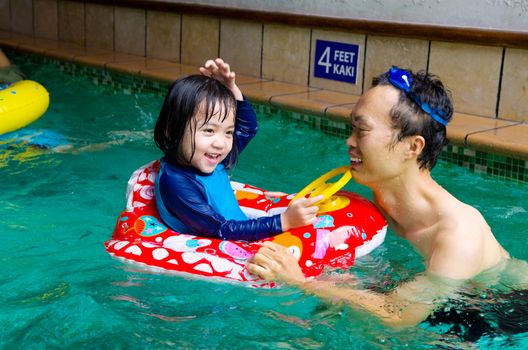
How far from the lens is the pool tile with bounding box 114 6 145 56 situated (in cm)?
859

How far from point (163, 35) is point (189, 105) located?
5.39 metres

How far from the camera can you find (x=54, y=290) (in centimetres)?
328

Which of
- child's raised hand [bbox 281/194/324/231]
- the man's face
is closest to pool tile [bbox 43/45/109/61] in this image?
child's raised hand [bbox 281/194/324/231]

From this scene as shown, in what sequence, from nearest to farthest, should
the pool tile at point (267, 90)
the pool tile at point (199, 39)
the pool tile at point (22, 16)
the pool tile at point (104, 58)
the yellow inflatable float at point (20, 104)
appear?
the yellow inflatable float at point (20, 104) → the pool tile at point (267, 90) → the pool tile at point (199, 39) → the pool tile at point (104, 58) → the pool tile at point (22, 16)

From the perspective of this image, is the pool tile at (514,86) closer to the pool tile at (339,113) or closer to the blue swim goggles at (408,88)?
A: the pool tile at (339,113)

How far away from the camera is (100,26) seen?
9109mm

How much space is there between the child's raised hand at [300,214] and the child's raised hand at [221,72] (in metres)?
0.64

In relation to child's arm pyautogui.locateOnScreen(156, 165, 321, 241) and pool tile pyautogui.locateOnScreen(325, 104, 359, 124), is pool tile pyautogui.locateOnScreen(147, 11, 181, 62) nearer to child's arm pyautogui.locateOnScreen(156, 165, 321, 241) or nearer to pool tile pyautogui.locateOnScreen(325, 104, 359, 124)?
pool tile pyautogui.locateOnScreen(325, 104, 359, 124)

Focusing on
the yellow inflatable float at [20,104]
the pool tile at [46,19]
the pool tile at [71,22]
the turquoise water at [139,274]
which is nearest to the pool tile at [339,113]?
the turquoise water at [139,274]

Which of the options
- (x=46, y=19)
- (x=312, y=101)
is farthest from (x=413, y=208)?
(x=46, y=19)

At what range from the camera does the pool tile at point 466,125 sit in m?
5.10

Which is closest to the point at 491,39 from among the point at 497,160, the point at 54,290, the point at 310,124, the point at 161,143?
the point at 497,160

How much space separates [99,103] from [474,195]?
4.00m

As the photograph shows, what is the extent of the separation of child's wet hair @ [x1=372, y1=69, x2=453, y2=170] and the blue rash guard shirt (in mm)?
645
